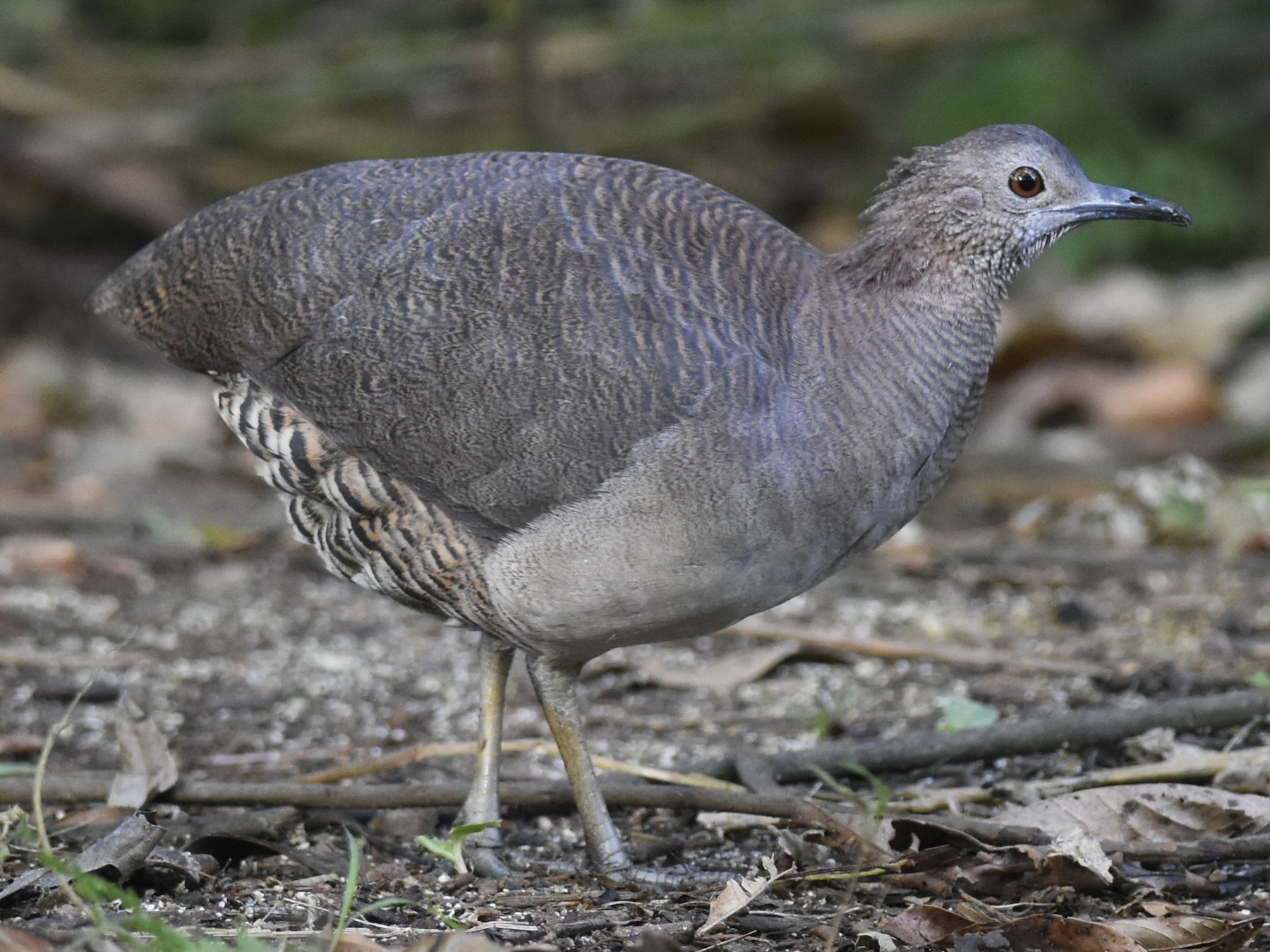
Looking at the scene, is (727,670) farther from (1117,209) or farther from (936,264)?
(1117,209)

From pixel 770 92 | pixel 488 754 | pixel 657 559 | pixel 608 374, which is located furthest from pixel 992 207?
pixel 770 92

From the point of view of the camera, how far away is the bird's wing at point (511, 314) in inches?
142

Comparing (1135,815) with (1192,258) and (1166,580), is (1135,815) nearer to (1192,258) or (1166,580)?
(1166,580)

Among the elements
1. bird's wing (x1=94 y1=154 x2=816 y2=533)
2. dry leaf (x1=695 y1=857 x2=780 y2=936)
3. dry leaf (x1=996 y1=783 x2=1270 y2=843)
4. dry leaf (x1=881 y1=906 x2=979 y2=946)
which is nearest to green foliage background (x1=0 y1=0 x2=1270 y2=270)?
bird's wing (x1=94 y1=154 x2=816 y2=533)

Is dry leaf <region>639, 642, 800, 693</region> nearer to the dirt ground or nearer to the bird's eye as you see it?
the dirt ground

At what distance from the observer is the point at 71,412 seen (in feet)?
28.6

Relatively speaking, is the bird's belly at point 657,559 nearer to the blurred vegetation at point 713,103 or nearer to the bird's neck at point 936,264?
the bird's neck at point 936,264

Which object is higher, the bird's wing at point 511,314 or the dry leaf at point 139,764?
the bird's wing at point 511,314

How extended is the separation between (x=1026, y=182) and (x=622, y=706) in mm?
2200

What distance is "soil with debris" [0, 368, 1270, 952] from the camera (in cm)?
350

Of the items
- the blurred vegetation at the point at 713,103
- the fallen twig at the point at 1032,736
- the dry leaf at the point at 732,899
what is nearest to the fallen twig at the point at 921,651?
the fallen twig at the point at 1032,736

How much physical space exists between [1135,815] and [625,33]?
757 centimetres

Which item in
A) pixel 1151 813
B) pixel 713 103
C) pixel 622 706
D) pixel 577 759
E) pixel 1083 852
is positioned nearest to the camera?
pixel 1083 852

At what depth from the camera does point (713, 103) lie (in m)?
10.8
